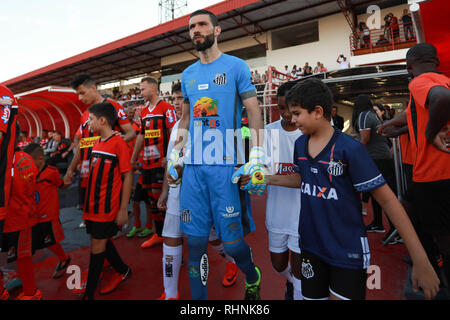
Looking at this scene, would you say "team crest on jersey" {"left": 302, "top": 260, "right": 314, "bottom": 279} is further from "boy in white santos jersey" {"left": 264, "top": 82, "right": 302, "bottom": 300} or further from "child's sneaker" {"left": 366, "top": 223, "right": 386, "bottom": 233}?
"child's sneaker" {"left": 366, "top": 223, "right": 386, "bottom": 233}

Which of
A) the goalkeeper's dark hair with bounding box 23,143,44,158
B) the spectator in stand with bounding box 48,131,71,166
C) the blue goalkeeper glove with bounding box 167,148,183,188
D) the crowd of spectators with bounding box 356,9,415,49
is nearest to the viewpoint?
the blue goalkeeper glove with bounding box 167,148,183,188

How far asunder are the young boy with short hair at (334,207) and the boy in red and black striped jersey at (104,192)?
177cm

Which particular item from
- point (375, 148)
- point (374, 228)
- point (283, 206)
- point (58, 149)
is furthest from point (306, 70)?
point (283, 206)

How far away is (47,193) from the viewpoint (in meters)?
2.96

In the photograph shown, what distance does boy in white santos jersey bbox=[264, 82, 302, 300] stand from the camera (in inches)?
75.0

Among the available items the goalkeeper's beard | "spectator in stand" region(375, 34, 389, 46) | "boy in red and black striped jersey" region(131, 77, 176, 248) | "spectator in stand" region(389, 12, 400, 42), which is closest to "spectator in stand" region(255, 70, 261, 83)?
"spectator in stand" region(375, 34, 389, 46)

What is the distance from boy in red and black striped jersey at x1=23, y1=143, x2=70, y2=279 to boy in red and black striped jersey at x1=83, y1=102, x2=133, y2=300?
2.41ft

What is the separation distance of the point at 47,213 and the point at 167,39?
16628 millimetres

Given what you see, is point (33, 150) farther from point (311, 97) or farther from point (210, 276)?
point (311, 97)

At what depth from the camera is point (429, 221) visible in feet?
5.89

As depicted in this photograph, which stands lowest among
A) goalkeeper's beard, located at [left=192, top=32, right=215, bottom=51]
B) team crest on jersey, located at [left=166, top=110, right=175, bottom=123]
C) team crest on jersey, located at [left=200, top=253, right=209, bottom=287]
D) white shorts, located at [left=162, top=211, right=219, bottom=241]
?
team crest on jersey, located at [left=200, top=253, right=209, bottom=287]

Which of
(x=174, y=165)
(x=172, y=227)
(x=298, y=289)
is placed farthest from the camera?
(x=172, y=227)
